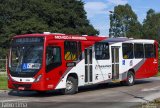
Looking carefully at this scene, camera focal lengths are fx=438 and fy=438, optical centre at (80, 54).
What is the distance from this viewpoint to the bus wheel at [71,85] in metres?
20.5

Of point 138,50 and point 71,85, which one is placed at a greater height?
point 138,50

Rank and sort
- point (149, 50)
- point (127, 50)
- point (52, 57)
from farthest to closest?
point (149, 50), point (127, 50), point (52, 57)

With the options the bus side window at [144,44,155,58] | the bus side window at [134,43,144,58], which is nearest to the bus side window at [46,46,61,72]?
the bus side window at [134,43,144,58]

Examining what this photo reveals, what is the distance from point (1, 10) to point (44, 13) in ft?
25.2

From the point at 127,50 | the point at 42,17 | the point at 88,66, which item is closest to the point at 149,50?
the point at 127,50

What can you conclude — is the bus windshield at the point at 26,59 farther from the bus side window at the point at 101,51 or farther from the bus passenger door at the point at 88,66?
the bus side window at the point at 101,51

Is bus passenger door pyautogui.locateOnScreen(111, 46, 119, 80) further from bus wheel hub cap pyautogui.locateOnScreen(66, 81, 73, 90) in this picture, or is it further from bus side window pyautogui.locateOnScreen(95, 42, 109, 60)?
bus wheel hub cap pyautogui.locateOnScreen(66, 81, 73, 90)

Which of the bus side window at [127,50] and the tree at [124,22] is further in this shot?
the tree at [124,22]

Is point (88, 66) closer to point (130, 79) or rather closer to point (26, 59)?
point (26, 59)

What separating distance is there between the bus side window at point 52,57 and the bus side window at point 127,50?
692 centimetres

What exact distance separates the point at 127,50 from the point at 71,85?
6688 millimetres

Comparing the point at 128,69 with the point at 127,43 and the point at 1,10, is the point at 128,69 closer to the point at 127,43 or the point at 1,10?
the point at 127,43

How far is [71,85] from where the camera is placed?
814 inches

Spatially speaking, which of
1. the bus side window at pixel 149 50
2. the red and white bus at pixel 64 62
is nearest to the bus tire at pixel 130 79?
the red and white bus at pixel 64 62
